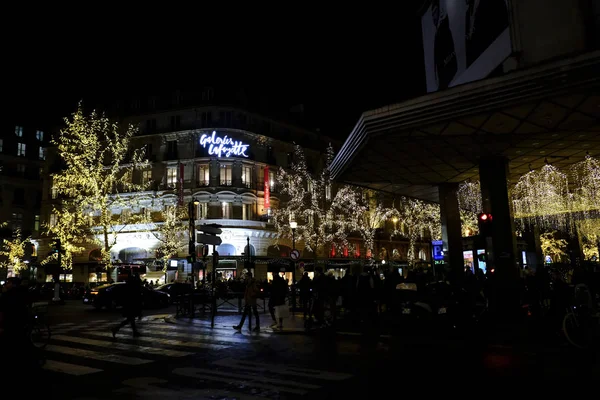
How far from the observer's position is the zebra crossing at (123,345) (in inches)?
366

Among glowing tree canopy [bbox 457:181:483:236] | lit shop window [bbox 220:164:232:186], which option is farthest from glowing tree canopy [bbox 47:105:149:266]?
glowing tree canopy [bbox 457:181:483:236]

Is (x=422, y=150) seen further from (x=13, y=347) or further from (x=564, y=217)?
(x=564, y=217)

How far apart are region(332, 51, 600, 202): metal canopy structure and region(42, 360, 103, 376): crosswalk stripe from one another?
963cm

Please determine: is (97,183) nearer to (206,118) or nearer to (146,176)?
(146,176)

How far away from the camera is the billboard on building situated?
50.0ft

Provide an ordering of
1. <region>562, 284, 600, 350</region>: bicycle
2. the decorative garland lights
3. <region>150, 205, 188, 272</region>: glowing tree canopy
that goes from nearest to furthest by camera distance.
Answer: <region>562, 284, 600, 350</region>: bicycle < the decorative garland lights < <region>150, 205, 188, 272</region>: glowing tree canopy

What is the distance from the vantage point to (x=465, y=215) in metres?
43.5

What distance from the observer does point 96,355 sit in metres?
10.3

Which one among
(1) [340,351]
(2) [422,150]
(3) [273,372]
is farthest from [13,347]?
(2) [422,150]

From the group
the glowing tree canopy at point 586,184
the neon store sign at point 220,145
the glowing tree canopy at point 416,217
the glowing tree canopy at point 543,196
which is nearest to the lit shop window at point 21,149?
the neon store sign at point 220,145

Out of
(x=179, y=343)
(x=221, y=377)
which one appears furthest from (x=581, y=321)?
(x=179, y=343)

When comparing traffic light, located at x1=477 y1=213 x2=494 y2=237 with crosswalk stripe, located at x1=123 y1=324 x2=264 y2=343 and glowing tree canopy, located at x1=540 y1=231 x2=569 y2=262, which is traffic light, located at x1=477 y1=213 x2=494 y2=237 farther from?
Answer: glowing tree canopy, located at x1=540 y1=231 x2=569 y2=262

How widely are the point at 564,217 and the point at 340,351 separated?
2908 cm

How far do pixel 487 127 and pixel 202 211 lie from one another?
33.7 m
